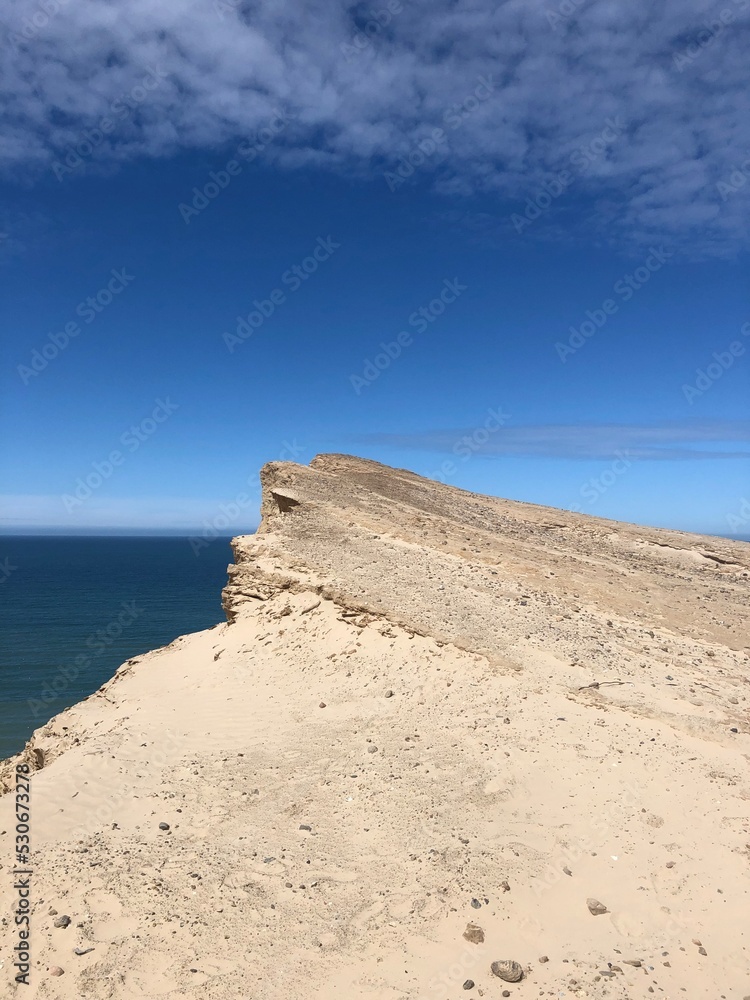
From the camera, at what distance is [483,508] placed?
20766mm

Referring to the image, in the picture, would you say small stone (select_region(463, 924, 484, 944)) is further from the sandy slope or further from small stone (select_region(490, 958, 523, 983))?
small stone (select_region(490, 958, 523, 983))

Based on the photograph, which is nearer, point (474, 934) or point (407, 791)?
point (474, 934)

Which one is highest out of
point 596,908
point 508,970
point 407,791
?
point 407,791

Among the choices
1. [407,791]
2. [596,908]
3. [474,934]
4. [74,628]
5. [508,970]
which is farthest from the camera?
[74,628]

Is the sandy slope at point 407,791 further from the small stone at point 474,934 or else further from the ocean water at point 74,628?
the ocean water at point 74,628

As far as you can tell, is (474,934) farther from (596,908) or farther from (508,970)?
(596,908)

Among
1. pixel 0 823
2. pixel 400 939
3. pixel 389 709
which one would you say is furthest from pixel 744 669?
pixel 0 823

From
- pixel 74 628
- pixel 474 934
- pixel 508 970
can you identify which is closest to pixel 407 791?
pixel 474 934

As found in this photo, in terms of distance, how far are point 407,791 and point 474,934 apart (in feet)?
8.34

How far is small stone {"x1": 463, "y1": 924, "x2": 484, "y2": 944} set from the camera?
5777 mm

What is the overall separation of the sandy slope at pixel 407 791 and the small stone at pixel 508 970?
64 mm

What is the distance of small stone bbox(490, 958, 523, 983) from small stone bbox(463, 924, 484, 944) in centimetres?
32

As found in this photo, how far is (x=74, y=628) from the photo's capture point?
1829 inches

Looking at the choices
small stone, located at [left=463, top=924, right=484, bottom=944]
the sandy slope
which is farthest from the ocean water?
small stone, located at [left=463, top=924, right=484, bottom=944]
